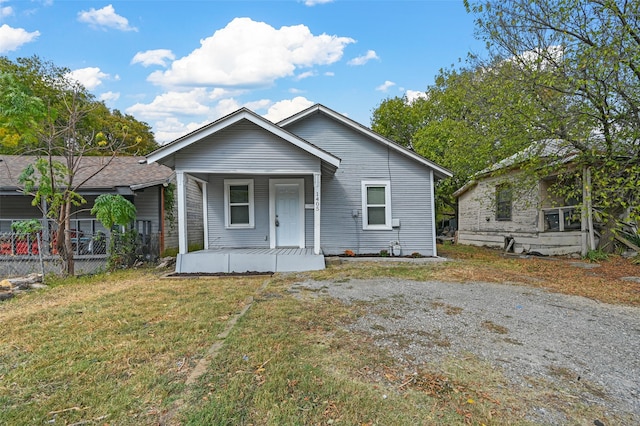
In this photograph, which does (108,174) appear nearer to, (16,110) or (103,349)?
(16,110)

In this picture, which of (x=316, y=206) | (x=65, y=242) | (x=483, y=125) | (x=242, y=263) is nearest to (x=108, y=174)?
(x=65, y=242)

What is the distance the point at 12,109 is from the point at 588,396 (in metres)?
10.1

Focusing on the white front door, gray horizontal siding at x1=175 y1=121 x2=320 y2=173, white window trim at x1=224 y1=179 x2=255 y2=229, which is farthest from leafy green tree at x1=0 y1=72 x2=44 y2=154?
the white front door

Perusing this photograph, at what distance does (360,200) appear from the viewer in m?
10.4

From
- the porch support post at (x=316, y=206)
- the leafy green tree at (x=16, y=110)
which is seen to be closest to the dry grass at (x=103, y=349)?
the porch support post at (x=316, y=206)

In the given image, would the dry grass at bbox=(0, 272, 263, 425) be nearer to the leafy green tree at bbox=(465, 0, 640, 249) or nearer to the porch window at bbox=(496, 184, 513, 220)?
the leafy green tree at bbox=(465, 0, 640, 249)

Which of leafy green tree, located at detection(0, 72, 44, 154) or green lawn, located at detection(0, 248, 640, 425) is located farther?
leafy green tree, located at detection(0, 72, 44, 154)

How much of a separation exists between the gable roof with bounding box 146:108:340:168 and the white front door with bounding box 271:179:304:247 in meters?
2.15

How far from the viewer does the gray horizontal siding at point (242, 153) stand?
26.0 ft

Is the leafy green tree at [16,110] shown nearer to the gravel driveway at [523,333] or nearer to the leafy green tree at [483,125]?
the gravel driveway at [523,333]

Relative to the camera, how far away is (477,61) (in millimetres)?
11594

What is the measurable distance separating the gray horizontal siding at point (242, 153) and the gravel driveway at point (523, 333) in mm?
3529

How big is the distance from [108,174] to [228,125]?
675 cm

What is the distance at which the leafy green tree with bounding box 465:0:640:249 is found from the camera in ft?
23.1
